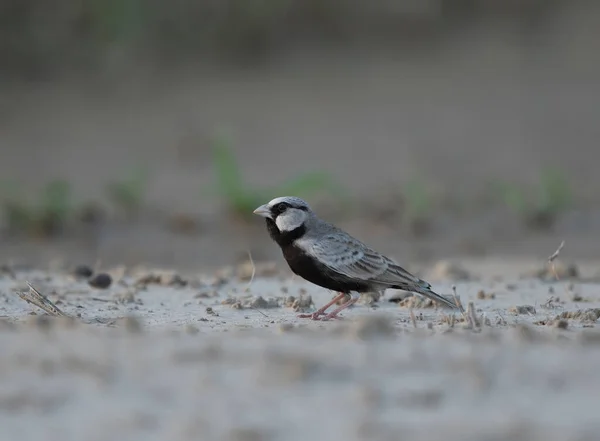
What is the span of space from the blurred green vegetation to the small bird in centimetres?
1041

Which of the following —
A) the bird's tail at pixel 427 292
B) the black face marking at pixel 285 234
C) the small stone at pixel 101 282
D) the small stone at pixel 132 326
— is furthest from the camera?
the small stone at pixel 101 282

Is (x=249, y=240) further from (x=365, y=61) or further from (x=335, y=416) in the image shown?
(x=335, y=416)

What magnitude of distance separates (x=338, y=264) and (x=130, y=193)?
606 centimetres

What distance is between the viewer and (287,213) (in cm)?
755

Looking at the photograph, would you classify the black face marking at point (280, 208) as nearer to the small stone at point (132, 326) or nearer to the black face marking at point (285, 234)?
the black face marking at point (285, 234)

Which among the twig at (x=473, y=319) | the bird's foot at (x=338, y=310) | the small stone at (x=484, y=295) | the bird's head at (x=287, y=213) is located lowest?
the twig at (x=473, y=319)

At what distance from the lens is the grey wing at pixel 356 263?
716 cm

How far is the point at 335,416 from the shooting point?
429cm

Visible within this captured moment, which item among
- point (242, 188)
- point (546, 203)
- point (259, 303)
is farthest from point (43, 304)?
point (546, 203)

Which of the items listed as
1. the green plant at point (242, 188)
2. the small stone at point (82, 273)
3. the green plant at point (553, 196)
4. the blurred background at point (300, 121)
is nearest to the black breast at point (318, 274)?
the small stone at point (82, 273)

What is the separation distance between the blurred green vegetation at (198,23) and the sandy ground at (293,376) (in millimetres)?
10682

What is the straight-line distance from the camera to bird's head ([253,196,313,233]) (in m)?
7.50

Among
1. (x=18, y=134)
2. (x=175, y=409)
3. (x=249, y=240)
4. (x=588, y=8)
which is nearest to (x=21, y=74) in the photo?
(x=18, y=134)

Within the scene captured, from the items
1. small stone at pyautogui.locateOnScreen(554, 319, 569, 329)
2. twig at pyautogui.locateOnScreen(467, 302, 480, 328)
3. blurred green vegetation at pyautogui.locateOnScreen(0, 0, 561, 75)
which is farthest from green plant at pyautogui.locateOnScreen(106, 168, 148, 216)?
small stone at pyautogui.locateOnScreen(554, 319, 569, 329)
